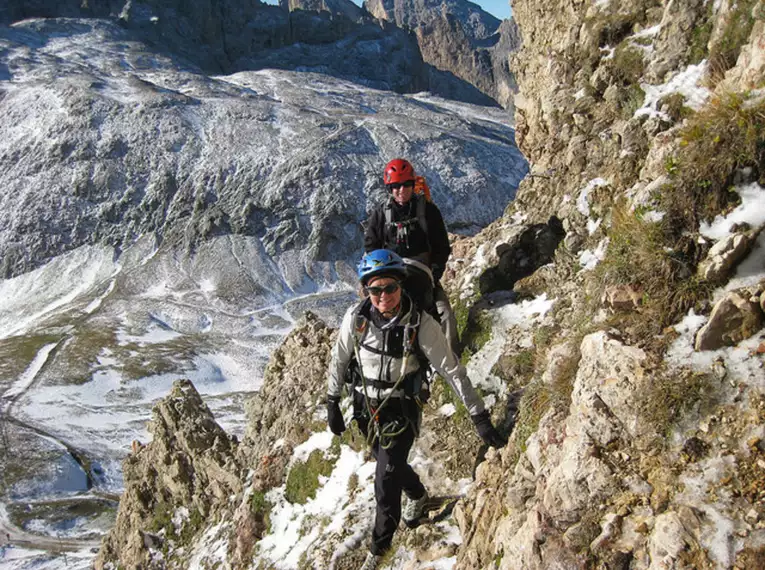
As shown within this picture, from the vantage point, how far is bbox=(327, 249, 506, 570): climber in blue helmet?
7.85m

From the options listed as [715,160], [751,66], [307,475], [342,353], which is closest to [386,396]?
[342,353]

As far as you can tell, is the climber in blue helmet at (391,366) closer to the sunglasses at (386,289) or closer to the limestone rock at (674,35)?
the sunglasses at (386,289)

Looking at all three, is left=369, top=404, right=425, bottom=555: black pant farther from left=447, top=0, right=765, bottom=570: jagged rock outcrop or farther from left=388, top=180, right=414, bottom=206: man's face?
Answer: left=388, top=180, right=414, bottom=206: man's face

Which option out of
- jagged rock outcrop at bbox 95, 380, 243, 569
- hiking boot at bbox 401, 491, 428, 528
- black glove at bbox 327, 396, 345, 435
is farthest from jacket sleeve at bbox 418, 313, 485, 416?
jagged rock outcrop at bbox 95, 380, 243, 569

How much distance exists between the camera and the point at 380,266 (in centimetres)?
789

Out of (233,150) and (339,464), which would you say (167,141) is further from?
(339,464)

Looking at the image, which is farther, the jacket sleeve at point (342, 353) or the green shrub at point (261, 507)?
the green shrub at point (261, 507)

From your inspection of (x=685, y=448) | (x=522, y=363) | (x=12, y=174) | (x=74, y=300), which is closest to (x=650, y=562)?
(x=685, y=448)

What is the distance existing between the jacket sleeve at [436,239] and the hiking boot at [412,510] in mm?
4144

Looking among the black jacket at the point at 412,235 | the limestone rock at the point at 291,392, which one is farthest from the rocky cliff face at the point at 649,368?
the limestone rock at the point at 291,392

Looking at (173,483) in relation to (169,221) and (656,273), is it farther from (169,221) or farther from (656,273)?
(169,221)

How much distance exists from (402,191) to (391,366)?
403cm

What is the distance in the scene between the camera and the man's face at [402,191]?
1079 cm

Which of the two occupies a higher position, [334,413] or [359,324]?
[359,324]
